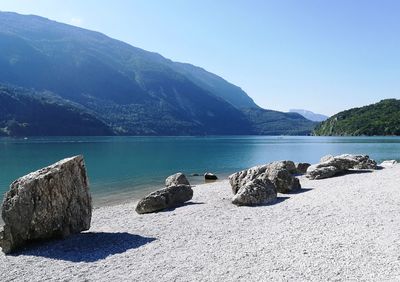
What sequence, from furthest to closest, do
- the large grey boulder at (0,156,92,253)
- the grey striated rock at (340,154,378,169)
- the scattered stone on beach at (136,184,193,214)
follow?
the grey striated rock at (340,154,378,169)
the scattered stone on beach at (136,184,193,214)
the large grey boulder at (0,156,92,253)

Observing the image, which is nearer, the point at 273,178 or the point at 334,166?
the point at 273,178

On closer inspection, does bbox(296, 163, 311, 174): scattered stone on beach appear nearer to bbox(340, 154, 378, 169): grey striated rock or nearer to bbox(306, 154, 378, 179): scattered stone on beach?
bbox(340, 154, 378, 169): grey striated rock

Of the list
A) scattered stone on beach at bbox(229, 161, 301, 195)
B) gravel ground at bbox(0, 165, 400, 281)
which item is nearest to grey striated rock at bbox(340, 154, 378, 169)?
scattered stone on beach at bbox(229, 161, 301, 195)

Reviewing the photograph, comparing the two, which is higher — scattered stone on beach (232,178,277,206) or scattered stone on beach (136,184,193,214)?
scattered stone on beach (232,178,277,206)

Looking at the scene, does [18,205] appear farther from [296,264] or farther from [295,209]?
[295,209]

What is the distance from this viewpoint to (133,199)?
32.4m

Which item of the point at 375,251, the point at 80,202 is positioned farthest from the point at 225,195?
the point at 375,251

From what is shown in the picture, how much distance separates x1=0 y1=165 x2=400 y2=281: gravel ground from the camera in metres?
11.0

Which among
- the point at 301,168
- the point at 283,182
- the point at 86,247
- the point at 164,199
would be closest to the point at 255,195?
the point at 283,182

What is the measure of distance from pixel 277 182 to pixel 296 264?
49.8 feet

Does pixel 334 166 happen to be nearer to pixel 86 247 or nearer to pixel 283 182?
pixel 283 182

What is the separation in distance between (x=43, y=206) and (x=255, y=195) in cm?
1102

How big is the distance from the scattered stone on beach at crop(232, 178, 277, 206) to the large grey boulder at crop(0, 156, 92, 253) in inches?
345

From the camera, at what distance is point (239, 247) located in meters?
13.6
